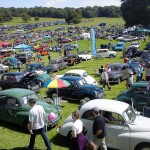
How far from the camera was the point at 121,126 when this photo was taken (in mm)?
9555

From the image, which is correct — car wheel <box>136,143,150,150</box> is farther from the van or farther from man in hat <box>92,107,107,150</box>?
the van

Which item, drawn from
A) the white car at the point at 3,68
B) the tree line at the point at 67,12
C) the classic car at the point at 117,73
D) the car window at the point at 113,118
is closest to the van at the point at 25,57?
the white car at the point at 3,68

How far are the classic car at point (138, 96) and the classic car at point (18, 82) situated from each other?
763 centimetres

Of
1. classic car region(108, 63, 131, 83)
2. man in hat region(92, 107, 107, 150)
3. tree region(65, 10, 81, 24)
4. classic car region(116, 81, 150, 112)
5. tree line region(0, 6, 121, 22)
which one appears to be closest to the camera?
man in hat region(92, 107, 107, 150)

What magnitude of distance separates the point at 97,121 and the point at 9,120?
5.60 meters

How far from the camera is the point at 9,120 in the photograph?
12648 millimetres

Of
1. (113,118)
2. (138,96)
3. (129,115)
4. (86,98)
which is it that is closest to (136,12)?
(86,98)

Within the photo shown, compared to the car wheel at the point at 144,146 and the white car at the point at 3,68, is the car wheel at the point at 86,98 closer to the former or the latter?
the car wheel at the point at 144,146

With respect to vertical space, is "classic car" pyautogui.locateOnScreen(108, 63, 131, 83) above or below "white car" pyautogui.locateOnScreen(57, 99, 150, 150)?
below

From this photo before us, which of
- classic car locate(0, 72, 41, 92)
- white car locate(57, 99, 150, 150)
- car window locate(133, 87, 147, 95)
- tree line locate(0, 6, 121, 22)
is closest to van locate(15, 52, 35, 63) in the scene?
classic car locate(0, 72, 41, 92)

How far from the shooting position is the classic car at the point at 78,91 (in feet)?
54.3

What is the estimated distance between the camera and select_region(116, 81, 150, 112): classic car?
13.8 meters

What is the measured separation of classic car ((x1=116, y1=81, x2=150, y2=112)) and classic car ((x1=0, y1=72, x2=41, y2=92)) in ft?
25.0

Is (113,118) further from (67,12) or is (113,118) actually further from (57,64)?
(67,12)
